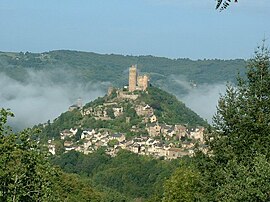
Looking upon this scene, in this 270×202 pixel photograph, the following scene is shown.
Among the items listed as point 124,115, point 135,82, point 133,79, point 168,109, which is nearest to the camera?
point 124,115

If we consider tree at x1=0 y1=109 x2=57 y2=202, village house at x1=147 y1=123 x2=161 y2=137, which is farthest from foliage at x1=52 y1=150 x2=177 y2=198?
tree at x1=0 y1=109 x2=57 y2=202

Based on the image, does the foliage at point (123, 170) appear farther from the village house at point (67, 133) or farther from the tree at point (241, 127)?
the tree at point (241, 127)

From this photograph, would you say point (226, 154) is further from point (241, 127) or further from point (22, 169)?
point (22, 169)

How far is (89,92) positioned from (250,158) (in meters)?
185

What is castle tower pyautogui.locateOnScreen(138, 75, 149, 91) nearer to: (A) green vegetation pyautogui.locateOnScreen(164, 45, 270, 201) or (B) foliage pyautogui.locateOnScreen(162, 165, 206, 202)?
(B) foliage pyautogui.locateOnScreen(162, 165, 206, 202)

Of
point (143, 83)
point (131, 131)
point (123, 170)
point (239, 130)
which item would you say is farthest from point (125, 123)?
point (239, 130)

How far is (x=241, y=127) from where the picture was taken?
1125 cm

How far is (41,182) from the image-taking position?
1088 cm

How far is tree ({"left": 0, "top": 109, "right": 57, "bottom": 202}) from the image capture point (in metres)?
10.4

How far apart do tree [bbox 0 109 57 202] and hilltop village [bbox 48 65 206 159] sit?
210 ft

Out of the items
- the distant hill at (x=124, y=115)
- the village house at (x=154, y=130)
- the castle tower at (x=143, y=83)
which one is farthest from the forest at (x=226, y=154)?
the castle tower at (x=143, y=83)

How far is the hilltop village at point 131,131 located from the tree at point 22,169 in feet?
210

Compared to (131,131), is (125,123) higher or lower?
higher

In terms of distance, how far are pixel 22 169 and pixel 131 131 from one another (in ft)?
268
